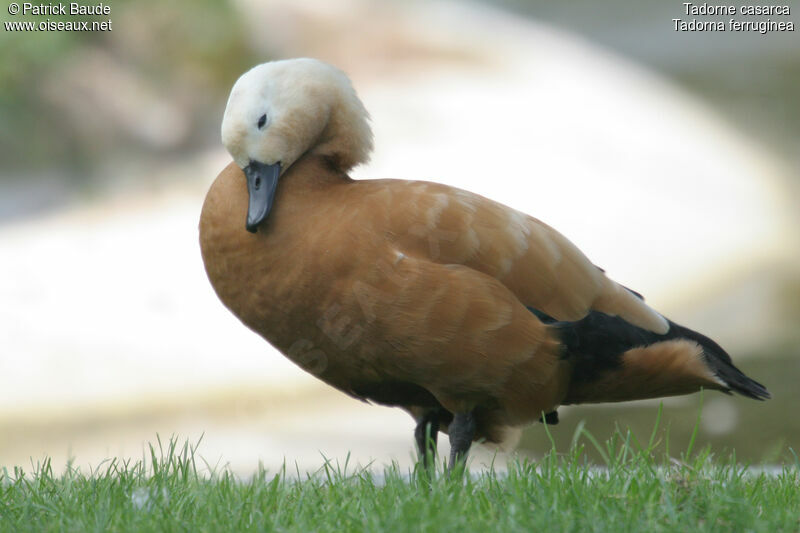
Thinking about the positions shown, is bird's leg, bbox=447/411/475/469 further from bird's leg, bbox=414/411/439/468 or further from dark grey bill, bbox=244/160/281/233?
dark grey bill, bbox=244/160/281/233

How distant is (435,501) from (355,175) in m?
5.86

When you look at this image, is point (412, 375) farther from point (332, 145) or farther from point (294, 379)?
point (294, 379)

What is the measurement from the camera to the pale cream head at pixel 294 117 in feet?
10.3

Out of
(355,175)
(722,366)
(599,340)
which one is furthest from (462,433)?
(355,175)

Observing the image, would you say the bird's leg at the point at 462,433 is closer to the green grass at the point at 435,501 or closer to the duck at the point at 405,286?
the duck at the point at 405,286

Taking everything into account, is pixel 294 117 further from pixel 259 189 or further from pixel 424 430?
pixel 424 430

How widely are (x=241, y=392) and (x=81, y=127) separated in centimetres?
457

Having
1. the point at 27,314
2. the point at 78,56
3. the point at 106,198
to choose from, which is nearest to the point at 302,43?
the point at 78,56

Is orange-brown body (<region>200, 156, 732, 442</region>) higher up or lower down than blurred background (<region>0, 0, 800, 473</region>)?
lower down

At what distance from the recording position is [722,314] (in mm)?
8609

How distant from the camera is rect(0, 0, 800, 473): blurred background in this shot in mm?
6648

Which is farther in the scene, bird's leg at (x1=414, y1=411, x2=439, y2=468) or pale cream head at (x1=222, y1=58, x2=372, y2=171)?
bird's leg at (x1=414, y1=411, x2=439, y2=468)

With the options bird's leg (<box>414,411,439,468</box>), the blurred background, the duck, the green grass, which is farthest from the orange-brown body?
the blurred background

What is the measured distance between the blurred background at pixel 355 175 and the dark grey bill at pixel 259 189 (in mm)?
2054
